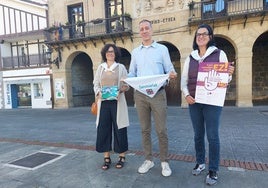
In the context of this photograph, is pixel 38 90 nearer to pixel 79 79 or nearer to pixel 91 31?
pixel 79 79

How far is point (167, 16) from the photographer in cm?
1319

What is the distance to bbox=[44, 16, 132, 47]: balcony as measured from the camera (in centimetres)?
1393

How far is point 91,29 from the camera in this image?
15.1m

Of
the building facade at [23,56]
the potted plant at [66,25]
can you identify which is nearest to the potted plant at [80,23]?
the potted plant at [66,25]

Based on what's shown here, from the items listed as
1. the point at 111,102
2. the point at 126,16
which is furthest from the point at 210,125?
the point at 126,16

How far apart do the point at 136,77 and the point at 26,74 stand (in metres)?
18.0

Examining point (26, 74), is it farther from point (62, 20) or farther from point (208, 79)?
point (208, 79)

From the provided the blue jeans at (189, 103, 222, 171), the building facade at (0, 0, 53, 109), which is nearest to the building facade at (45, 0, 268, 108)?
the building facade at (0, 0, 53, 109)

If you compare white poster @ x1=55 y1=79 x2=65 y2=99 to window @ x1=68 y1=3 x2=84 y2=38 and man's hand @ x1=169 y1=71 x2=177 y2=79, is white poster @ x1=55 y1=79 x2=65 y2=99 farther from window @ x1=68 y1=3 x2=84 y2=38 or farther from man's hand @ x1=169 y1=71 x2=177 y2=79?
man's hand @ x1=169 y1=71 x2=177 y2=79

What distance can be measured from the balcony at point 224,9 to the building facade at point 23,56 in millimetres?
12326

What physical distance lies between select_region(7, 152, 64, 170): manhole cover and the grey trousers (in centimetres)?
220

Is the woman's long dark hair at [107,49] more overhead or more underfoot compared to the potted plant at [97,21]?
more underfoot

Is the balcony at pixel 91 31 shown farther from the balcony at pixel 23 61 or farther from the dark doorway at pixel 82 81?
the balcony at pixel 23 61

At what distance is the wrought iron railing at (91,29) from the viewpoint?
13930mm
